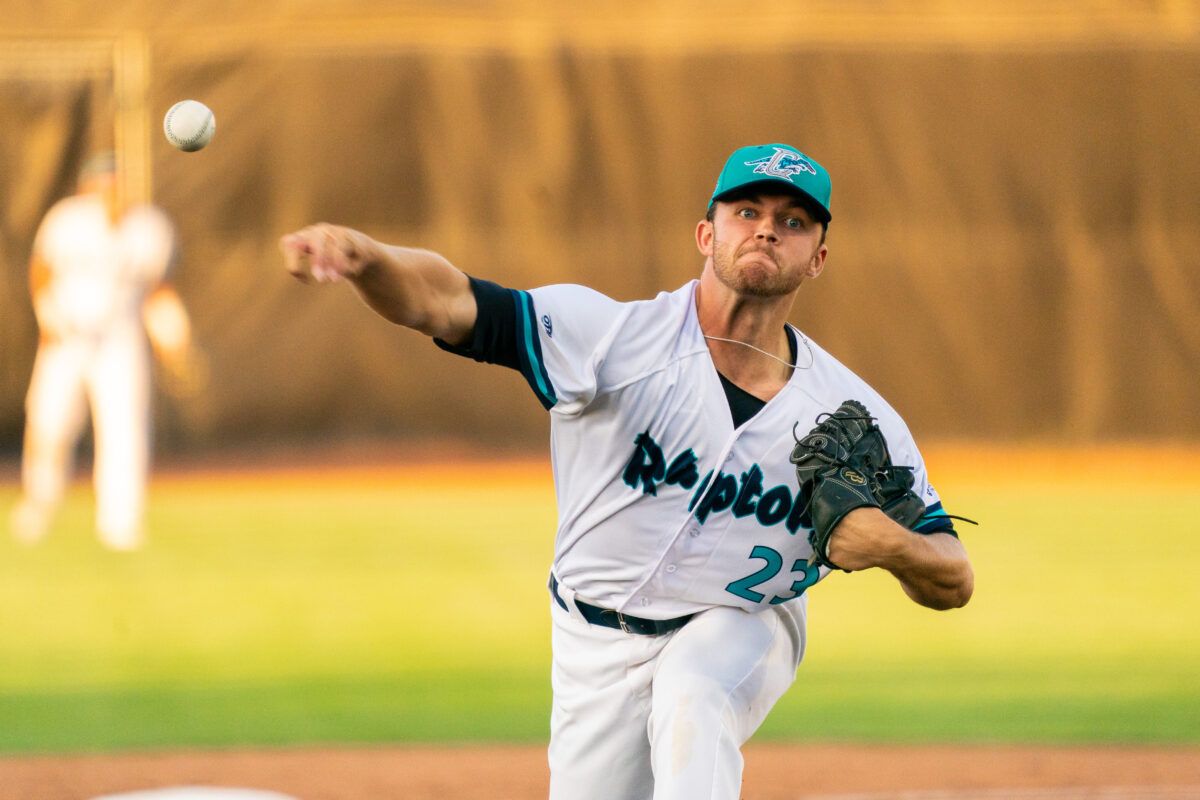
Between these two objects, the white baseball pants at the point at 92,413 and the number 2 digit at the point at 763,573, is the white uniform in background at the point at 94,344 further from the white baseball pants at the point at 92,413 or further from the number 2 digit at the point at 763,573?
the number 2 digit at the point at 763,573

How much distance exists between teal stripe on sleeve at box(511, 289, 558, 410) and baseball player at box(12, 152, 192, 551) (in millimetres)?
9580

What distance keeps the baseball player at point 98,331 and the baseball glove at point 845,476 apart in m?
9.69

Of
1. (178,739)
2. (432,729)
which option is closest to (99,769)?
(178,739)

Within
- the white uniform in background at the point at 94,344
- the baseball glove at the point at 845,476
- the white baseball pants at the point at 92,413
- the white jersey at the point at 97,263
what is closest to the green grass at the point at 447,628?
the white baseball pants at the point at 92,413

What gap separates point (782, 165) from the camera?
10.8 feet

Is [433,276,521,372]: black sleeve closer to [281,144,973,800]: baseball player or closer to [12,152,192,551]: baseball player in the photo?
[281,144,973,800]: baseball player

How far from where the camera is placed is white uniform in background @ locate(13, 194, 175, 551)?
12.3m

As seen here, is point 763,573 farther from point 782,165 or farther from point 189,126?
point 189,126

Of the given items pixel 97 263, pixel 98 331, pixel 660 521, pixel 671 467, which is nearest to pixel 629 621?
pixel 660 521

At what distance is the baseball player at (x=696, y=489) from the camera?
3223mm

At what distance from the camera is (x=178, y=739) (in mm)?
6762

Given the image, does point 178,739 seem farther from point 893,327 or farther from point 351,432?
point 893,327

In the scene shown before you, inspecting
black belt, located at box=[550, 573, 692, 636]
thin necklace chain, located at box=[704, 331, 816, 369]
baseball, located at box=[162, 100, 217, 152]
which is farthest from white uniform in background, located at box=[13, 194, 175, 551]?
thin necklace chain, located at box=[704, 331, 816, 369]

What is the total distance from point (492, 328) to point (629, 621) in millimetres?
734
